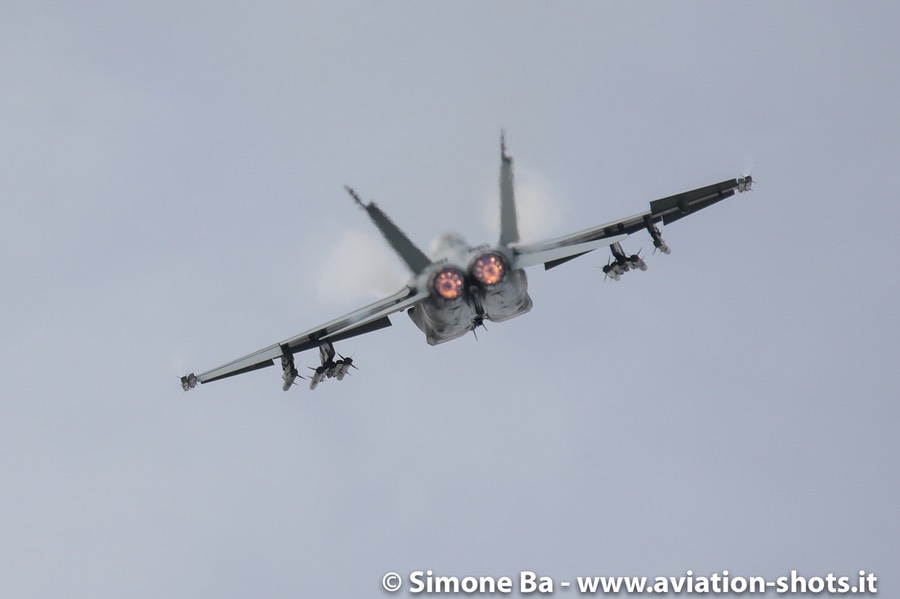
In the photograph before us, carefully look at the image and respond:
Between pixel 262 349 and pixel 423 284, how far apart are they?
28.3ft

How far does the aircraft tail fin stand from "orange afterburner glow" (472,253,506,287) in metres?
1.64

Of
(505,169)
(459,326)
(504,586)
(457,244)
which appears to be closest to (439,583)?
(504,586)

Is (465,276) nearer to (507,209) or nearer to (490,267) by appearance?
(490,267)

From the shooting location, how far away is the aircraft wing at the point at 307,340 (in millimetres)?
37562

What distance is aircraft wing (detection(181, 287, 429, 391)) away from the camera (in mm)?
37562

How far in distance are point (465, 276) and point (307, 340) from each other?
8.02 meters

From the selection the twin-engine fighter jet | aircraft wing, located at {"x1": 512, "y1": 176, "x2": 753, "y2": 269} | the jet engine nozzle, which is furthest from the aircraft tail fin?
aircraft wing, located at {"x1": 512, "y1": 176, "x2": 753, "y2": 269}

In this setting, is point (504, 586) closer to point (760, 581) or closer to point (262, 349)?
point (760, 581)

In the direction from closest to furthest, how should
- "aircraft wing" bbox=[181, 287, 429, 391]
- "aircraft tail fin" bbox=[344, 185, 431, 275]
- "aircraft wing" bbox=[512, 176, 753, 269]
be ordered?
"aircraft tail fin" bbox=[344, 185, 431, 275]
"aircraft wing" bbox=[181, 287, 429, 391]
"aircraft wing" bbox=[512, 176, 753, 269]

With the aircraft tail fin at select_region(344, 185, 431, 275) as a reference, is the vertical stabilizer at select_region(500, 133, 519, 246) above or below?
above

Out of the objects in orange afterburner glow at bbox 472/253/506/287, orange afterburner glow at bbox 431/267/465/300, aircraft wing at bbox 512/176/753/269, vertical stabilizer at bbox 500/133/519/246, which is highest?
aircraft wing at bbox 512/176/753/269

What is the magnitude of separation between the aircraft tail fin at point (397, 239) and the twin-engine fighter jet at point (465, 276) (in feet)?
0.10

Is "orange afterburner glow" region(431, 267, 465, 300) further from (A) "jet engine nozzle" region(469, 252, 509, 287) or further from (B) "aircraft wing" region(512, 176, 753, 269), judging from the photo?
(B) "aircraft wing" region(512, 176, 753, 269)

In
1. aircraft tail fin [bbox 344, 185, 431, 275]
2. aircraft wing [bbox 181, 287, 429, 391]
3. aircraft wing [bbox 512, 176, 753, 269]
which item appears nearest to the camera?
aircraft tail fin [bbox 344, 185, 431, 275]
